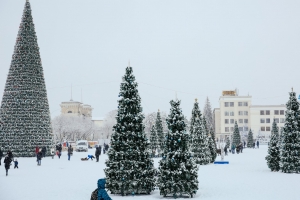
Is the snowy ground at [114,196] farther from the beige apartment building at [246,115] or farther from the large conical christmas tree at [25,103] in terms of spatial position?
the beige apartment building at [246,115]

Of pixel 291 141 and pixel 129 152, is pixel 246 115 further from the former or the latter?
pixel 129 152

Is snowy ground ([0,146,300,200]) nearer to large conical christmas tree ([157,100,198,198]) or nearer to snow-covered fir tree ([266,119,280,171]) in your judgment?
large conical christmas tree ([157,100,198,198])

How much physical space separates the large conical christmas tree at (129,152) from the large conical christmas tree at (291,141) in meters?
13.3

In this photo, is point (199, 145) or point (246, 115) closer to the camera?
point (199, 145)

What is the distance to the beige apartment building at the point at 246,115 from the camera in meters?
122

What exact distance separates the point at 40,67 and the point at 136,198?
2978 centimetres

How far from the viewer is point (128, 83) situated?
1834 cm

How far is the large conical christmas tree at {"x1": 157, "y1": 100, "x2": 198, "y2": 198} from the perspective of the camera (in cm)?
1672

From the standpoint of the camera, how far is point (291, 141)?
90.7ft

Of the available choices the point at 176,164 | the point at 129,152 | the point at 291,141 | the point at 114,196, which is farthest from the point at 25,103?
the point at 176,164

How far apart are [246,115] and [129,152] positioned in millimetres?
110377

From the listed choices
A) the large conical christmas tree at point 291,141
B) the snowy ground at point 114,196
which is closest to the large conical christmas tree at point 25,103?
the snowy ground at point 114,196

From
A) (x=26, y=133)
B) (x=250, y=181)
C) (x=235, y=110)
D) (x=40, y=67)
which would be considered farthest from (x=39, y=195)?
(x=235, y=110)

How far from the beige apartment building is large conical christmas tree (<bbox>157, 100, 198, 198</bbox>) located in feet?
349
